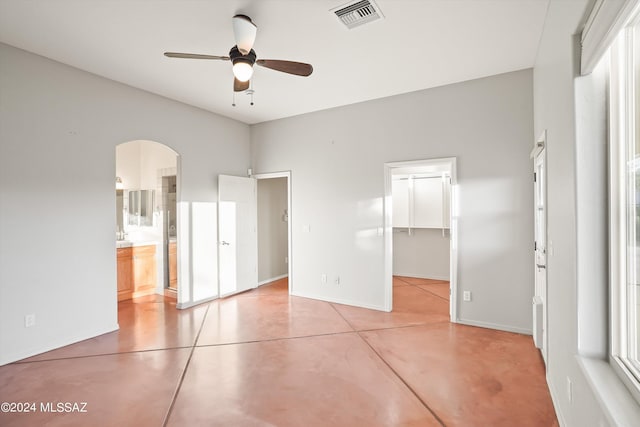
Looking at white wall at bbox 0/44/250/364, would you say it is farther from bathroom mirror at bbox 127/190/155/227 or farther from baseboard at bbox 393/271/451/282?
baseboard at bbox 393/271/451/282

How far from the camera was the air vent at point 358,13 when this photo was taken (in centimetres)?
245

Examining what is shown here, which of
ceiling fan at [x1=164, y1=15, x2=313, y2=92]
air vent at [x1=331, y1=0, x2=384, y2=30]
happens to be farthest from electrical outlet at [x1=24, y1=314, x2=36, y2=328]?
air vent at [x1=331, y1=0, x2=384, y2=30]

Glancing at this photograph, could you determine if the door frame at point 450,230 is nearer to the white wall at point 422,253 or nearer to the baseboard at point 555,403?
the baseboard at point 555,403

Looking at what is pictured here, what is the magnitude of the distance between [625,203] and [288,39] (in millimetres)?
2777

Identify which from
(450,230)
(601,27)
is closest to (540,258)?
(450,230)

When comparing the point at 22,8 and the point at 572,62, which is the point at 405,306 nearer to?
the point at 572,62

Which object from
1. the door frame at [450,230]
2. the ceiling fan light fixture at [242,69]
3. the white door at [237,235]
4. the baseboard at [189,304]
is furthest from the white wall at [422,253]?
the ceiling fan light fixture at [242,69]

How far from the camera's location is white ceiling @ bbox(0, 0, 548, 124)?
2498 millimetres

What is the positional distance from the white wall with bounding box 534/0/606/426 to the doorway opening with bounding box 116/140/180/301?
4.94m

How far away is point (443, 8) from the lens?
251 centimetres

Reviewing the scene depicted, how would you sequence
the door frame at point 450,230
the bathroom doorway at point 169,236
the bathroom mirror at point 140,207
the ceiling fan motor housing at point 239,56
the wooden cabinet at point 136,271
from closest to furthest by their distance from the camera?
the ceiling fan motor housing at point 239,56 → the door frame at point 450,230 → the wooden cabinet at point 136,271 → the bathroom doorway at point 169,236 → the bathroom mirror at point 140,207

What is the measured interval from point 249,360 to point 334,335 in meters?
1.04

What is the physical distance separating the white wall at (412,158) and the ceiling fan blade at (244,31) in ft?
8.01

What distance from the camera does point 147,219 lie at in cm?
571
